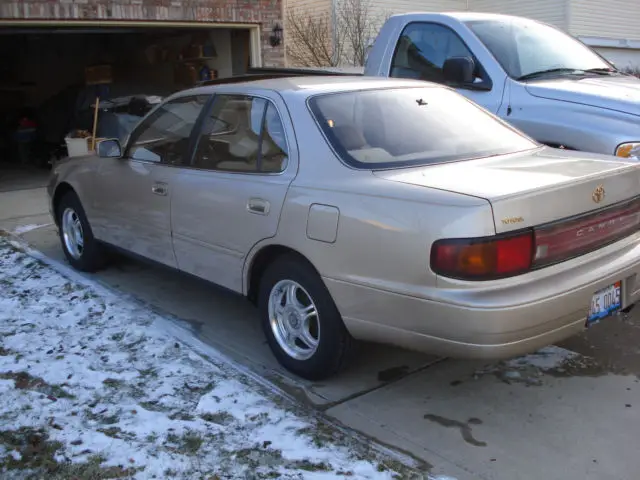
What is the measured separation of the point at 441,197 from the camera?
3107 millimetres

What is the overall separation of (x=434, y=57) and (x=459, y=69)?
0.63 meters

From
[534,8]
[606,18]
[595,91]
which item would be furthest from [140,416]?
[606,18]

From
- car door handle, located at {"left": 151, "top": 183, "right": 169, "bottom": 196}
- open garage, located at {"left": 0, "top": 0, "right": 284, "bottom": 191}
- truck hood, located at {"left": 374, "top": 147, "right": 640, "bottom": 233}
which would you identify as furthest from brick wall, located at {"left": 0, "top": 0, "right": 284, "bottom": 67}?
truck hood, located at {"left": 374, "top": 147, "right": 640, "bottom": 233}

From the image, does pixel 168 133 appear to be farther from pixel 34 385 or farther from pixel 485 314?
pixel 485 314

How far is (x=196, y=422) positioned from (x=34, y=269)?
11.2 ft

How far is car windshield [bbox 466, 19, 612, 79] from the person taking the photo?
19.1ft

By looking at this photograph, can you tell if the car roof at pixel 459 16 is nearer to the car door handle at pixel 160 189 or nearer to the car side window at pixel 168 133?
the car side window at pixel 168 133

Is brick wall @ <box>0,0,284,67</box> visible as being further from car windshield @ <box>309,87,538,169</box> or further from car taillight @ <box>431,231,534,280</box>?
car taillight @ <box>431,231,534,280</box>

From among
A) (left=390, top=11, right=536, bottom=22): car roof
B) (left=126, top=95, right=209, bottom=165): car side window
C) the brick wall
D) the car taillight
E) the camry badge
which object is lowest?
the car taillight

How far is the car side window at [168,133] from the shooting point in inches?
184

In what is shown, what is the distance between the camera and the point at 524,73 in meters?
5.73

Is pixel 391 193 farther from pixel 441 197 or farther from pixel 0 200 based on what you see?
pixel 0 200

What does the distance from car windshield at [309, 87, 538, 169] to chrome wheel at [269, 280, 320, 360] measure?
0.83 meters

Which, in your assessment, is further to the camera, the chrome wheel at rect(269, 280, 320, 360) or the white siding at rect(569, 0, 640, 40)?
the white siding at rect(569, 0, 640, 40)
